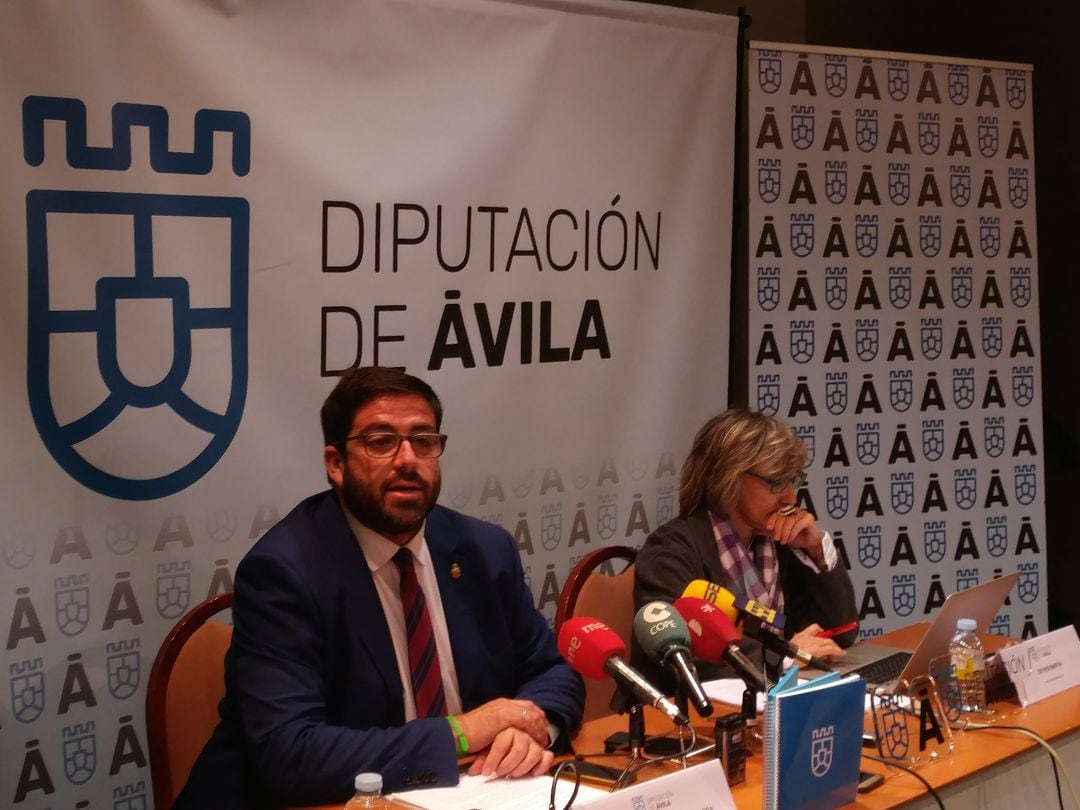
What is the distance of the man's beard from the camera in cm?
258

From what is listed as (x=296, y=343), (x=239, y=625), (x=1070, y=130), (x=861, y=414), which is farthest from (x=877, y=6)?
(x=239, y=625)

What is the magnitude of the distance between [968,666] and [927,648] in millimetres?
120

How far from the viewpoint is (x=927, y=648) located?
2.76 m

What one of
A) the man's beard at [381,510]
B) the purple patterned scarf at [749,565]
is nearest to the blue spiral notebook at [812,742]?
the man's beard at [381,510]

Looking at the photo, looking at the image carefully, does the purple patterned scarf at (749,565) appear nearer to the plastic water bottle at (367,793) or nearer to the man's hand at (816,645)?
the man's hand at (816,645)

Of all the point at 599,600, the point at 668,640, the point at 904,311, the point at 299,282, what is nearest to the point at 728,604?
the point at 668,640

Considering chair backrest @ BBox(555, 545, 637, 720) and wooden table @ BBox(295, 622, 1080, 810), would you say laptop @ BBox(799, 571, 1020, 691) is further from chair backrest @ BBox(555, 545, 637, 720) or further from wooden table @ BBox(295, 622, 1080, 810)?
chair backrest @ BBox(555, 545, 637, 720)

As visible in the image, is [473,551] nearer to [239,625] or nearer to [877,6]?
[239,625]

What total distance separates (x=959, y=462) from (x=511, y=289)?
5.91 feet

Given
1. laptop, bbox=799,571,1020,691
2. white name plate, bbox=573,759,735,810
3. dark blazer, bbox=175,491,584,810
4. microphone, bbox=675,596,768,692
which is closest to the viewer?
white name plate, bbox=573,759,735,810

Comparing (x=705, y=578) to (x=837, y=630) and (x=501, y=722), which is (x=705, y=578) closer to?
(x=837, y=630)

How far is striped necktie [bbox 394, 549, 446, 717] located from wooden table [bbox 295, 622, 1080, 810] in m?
0.30

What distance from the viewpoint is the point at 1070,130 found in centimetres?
552

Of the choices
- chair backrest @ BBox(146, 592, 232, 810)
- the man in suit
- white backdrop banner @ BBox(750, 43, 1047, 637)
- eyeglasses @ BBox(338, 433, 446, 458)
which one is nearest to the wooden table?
Answer: the man in suit
